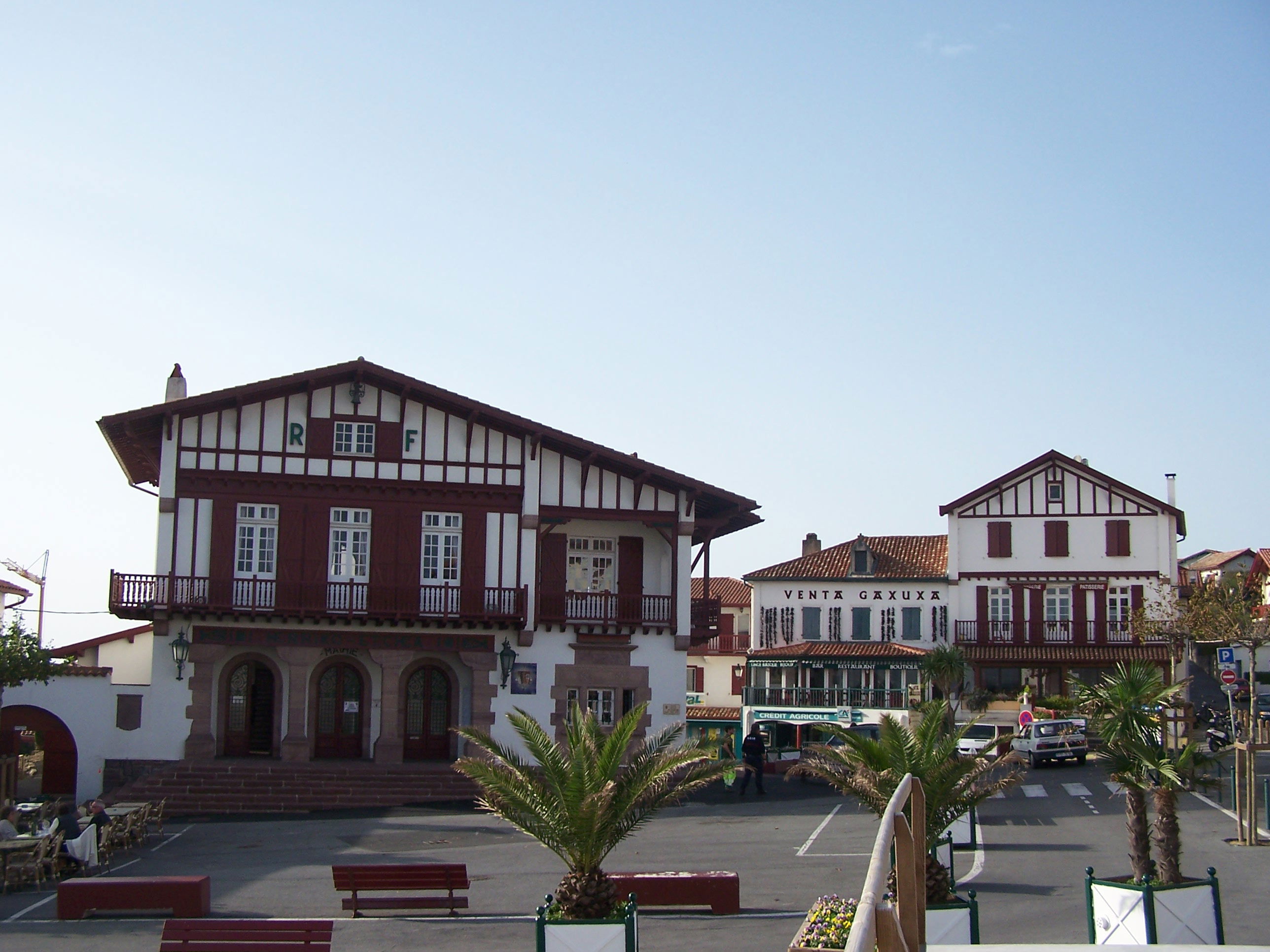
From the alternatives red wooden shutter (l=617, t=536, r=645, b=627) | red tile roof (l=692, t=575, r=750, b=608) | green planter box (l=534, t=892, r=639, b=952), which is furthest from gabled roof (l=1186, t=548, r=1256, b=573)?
green planter box (l=534, t=892, r=639, b=952)

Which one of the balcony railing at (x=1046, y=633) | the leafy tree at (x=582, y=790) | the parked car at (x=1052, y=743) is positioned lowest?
the parked car at (x=1052, y=743)

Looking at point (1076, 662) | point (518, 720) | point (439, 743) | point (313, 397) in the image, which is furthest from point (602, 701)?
point (1076, 662)

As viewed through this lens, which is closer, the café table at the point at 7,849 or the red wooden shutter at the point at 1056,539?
the café table at the point at 7,849

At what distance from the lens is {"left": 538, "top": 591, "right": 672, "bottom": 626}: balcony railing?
3538cm

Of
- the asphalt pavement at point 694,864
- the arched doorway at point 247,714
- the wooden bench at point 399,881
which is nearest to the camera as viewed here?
the asphalt pavement at point 694,864

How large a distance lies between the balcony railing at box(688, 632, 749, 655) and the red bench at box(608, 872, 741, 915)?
5000 cm

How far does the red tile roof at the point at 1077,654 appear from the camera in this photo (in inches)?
2055

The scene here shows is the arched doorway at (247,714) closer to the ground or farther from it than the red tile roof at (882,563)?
closer to the ground

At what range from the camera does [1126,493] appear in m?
53.3

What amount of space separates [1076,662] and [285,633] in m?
31.4

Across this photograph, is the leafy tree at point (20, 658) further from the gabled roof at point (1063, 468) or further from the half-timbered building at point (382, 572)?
the gabled roof at point (1063, 468)

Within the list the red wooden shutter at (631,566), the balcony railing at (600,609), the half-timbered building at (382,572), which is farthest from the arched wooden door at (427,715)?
the red wooden shutter at (631,566)

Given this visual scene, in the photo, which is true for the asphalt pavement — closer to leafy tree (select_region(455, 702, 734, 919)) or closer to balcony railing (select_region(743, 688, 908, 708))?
leafy tree (select_region(455, 702, 734, 919))

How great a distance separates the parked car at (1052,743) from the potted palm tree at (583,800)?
25639mm
